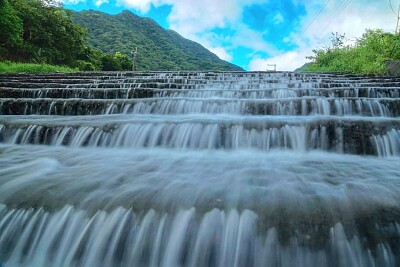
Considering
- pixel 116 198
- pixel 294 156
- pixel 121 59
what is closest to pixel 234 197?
pixel 116 198

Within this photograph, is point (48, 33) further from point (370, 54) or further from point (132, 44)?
point (132, 44)

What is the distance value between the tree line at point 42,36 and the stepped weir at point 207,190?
17.3 metres

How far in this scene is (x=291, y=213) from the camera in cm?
244

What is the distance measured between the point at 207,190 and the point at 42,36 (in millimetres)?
26626

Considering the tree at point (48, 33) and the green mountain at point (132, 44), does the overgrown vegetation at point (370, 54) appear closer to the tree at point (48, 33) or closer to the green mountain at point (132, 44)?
the tree at point (48, 33)

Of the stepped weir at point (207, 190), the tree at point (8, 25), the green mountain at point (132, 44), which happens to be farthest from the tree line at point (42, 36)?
the green mountain at point (132, 44)

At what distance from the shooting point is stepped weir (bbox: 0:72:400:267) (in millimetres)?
2240

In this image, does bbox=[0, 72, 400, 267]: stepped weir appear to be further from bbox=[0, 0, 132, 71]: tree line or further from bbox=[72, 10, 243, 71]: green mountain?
bbox=[72, 10, 243, 71]: green mountain

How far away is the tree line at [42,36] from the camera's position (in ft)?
64.7

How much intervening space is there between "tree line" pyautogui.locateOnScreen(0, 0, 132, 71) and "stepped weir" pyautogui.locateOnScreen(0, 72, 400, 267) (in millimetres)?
17340

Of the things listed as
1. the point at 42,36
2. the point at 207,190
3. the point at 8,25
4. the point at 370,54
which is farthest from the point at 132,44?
the point at 207,190

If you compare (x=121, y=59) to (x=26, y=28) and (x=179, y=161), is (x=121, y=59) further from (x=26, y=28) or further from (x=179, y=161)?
(x=179, y=161)

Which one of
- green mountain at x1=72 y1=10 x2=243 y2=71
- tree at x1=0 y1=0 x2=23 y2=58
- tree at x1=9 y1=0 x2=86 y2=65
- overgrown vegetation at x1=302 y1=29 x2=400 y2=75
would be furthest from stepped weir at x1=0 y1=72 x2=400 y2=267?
green mountain at x1=72 y1=10 x2=243 y2=71

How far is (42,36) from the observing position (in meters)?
25.2
